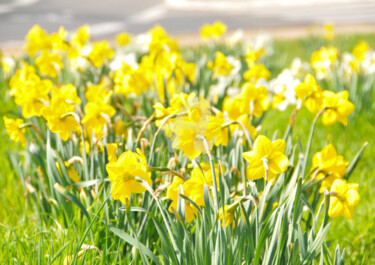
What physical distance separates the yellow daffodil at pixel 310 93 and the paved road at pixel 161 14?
8.90 m

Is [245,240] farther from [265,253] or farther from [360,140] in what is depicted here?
[360,140]

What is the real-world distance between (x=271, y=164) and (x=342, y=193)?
239 millimetres

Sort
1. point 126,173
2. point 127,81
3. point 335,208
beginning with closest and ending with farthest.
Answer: point 126,173, point 335,208, point 127,81

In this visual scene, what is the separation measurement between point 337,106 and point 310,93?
0.12 metres

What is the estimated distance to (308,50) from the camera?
5.58 metres

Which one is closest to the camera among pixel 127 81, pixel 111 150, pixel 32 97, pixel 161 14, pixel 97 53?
pixel 111 150

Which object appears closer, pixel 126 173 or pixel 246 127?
pixel 126 173

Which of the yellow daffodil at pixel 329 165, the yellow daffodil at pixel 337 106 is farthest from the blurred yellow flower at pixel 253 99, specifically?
the yellow daffodil at pixel 329 165

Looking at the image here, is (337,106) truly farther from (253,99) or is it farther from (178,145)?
(178,145)

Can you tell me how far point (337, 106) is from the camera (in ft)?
5.65

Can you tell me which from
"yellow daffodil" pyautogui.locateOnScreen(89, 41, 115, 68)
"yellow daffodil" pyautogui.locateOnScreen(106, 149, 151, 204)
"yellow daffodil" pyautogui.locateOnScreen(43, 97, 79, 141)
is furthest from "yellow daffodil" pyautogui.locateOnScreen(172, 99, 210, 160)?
"yellow daffodil" pyautogui.locateOnScreen(89, 41, 115, 68)

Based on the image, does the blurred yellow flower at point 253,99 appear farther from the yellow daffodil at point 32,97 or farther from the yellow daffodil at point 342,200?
the yellow daffodil at point 32,97

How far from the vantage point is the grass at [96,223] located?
5.14ft

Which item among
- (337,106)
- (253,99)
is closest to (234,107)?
(253,99)
